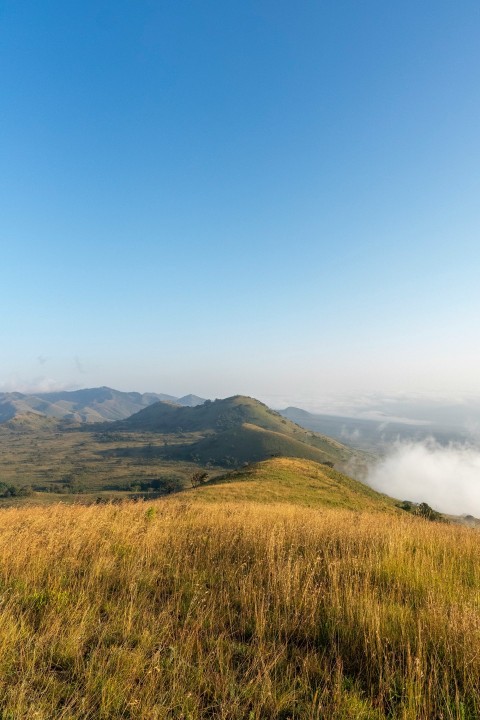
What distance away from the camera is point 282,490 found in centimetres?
3803

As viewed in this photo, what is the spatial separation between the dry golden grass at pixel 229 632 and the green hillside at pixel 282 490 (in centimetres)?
2145

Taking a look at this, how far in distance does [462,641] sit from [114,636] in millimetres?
4282

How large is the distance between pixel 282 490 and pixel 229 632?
114 ft

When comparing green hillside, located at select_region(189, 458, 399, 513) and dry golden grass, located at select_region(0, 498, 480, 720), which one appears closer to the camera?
dry golden grass, located at select_region(0, 498, 480, 720)

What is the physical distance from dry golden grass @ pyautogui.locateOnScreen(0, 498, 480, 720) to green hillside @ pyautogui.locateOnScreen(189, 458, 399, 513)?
21454 mm

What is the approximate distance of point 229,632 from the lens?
503 centimetres

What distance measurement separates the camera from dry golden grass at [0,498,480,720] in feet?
12.0

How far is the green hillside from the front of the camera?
31.7 m

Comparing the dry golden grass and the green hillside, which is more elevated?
the dry golden grass

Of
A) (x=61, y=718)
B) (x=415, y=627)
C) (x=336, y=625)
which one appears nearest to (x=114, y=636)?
(x=61, y=718)

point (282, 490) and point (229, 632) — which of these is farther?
point (282, 490)

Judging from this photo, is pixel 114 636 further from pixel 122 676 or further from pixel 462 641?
pixel 462 641

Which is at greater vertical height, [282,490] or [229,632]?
[229,632]

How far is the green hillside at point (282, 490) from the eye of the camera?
3170cm
